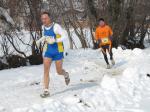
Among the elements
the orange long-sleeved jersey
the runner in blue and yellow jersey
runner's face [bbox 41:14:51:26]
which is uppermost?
runner's face [bbox 41:14:51:26]

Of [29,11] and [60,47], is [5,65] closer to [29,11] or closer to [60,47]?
[29,11]

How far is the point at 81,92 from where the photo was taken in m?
9.54

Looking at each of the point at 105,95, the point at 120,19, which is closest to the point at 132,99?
the point at 105,95

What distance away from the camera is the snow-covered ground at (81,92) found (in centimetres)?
841

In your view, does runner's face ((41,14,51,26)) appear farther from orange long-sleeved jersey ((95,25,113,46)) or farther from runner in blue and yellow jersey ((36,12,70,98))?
orange long-sleeved jersey ((95,25,113,46))

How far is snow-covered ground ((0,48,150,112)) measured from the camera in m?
8.41

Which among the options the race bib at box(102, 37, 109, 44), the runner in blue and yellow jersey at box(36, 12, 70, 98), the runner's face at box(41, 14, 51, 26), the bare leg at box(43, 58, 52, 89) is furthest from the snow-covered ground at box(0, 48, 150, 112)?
the runner's face at box(41, 14, 51, 26)

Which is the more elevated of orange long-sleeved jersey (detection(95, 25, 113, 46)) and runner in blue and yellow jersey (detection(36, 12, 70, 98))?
runner in blue and yellow jersey (detection(36, 12, 70, 98))

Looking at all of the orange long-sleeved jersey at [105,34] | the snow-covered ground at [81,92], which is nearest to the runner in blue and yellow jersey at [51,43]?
the snow-covered ground at [81,92]

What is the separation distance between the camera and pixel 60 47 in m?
9.41

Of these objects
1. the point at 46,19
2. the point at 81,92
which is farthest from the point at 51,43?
the point at 81,92

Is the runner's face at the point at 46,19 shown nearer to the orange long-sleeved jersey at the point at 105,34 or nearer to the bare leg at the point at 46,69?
the bare leg at the point at 46,69

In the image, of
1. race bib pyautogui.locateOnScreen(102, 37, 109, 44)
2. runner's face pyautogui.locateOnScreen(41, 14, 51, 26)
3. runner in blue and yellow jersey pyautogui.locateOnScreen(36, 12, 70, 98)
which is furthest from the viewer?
race bib pyautogui.locateOnScreen(102, 37, 109, 44)

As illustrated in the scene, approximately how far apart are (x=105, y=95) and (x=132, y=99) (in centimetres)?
62
